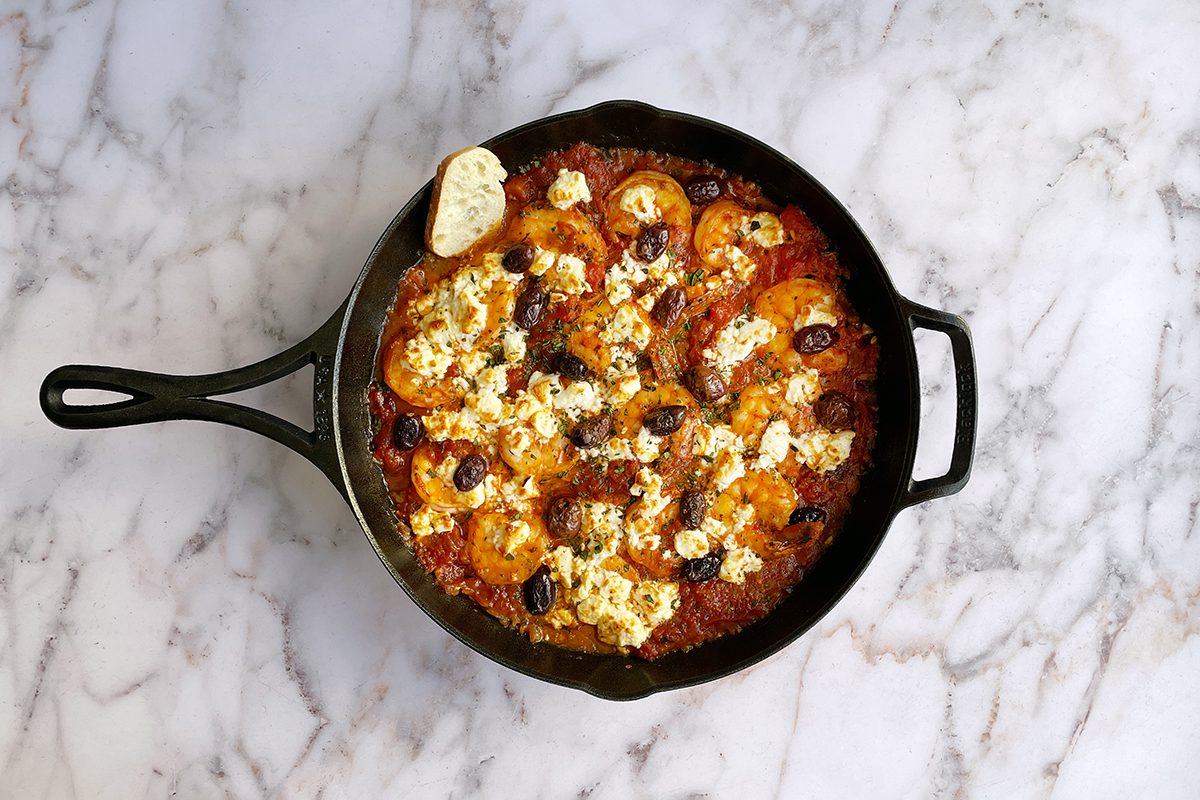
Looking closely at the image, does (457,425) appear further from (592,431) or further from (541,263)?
(541,263)

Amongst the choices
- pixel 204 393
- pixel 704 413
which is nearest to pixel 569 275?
pixel 704 413

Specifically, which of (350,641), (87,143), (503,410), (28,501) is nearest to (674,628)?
(503,410)

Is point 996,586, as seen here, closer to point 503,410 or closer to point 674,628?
point 674,628

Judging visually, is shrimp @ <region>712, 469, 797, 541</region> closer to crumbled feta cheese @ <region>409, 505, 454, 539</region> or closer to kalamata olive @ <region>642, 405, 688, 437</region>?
kalamata olive @ <region>642, 405, 688, 437</region>

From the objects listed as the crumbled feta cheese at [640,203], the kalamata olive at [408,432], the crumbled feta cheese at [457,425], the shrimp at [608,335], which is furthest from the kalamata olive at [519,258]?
the kalamata olive at [408,432]

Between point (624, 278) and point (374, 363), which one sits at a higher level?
point (624, 278)

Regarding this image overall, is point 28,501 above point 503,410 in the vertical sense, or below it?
below
